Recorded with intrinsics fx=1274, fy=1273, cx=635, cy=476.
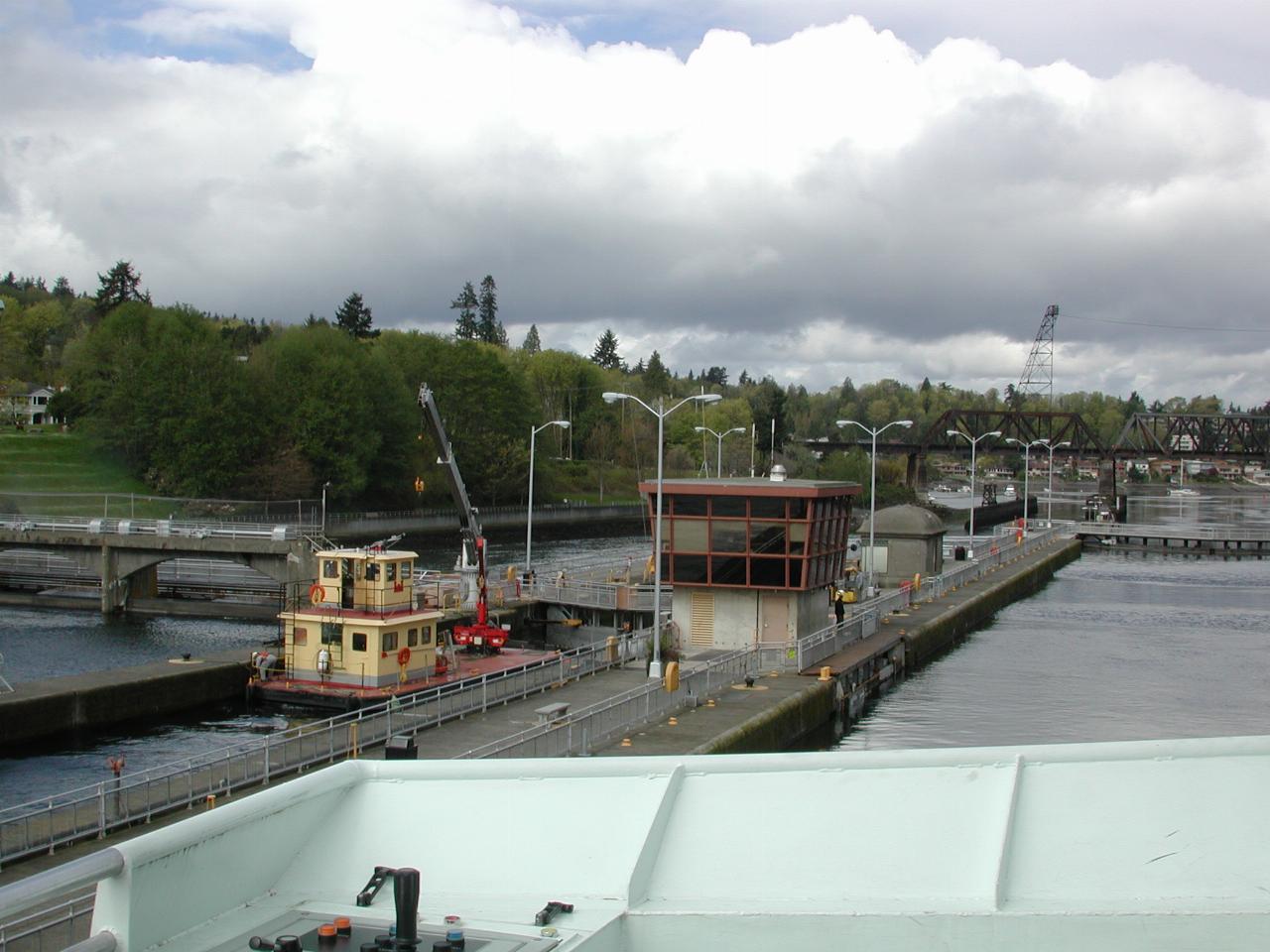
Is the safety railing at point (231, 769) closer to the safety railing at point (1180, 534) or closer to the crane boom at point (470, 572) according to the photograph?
the crane boom at point (470, 572)

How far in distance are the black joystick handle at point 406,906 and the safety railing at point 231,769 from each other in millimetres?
15940

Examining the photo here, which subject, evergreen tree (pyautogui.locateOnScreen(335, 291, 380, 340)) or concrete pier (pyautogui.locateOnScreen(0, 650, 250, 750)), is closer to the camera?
concrete pier (pyautogui.locateOnScreen(0, 650, 250, 750))

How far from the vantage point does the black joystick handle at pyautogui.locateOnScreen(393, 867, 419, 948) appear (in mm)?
6820

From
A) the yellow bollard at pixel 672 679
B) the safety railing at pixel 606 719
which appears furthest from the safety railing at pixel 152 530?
the yellow bollard at pixel 672 679

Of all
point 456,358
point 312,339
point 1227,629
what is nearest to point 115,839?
point 1227,629

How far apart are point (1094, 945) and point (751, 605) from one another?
36007 millimetres

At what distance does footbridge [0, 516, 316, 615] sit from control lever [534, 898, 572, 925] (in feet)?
174

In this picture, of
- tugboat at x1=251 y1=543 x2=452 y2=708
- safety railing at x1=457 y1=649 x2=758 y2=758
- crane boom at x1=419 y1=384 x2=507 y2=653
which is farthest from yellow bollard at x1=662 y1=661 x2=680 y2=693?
crane boom at x1=419 y1=384 x2=507 y2=653

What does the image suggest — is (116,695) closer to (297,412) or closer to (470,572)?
(470,572)

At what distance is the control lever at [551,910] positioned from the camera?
7598 millimetres

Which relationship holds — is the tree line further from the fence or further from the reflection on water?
the fence

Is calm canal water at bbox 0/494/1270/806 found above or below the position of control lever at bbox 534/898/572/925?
below

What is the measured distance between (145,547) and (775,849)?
62721 mm

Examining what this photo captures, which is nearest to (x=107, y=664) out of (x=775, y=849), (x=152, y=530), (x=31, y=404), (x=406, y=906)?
(x=152, y=530)
